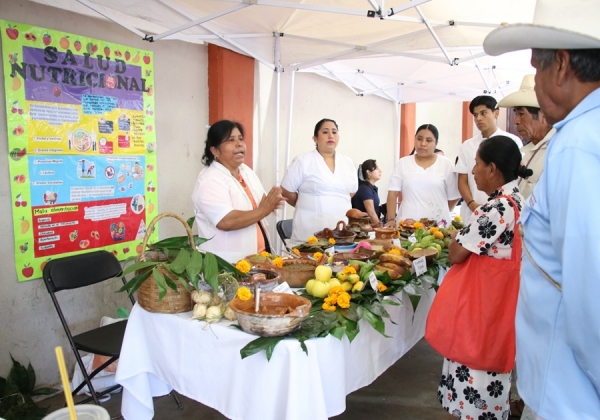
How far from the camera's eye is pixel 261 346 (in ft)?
4.83

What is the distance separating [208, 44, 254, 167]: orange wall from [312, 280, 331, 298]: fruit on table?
2.50 meters

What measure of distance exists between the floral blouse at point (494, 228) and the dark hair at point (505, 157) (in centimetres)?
6

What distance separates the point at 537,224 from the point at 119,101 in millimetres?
2920

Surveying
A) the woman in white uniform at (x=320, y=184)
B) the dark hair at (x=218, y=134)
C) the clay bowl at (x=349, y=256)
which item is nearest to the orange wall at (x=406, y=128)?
the woman in white uniform at (x=320, y=184)

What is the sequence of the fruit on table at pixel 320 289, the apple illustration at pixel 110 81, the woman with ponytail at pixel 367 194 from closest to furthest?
the fruit on table at pixel 320 289, the apple illustration at pixel 110 81, the woman with ponytail at pixel 367 194

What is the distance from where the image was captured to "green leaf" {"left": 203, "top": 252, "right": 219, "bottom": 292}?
1.70 meters

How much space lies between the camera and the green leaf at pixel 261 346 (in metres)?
1.46

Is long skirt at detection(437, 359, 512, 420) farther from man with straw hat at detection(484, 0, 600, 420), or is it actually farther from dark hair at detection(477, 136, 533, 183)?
man with straw hat at detection(484, 0, 600, 420)

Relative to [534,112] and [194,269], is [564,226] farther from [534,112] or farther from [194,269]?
[534,112]

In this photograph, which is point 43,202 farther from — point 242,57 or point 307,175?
point 242,57

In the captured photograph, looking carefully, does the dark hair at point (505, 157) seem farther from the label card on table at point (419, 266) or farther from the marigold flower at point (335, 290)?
the marigold flower at point (335, 290)

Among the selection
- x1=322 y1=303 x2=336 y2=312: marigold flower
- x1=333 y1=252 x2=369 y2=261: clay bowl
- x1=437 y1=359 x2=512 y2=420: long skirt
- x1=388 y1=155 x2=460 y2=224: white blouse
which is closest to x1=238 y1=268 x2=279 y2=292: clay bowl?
x1=322 y1=303 x2=336 y2=312: marigold flower

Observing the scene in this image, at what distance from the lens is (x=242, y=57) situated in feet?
14.1


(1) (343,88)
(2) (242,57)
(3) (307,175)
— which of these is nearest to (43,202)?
(3) (307,175)
